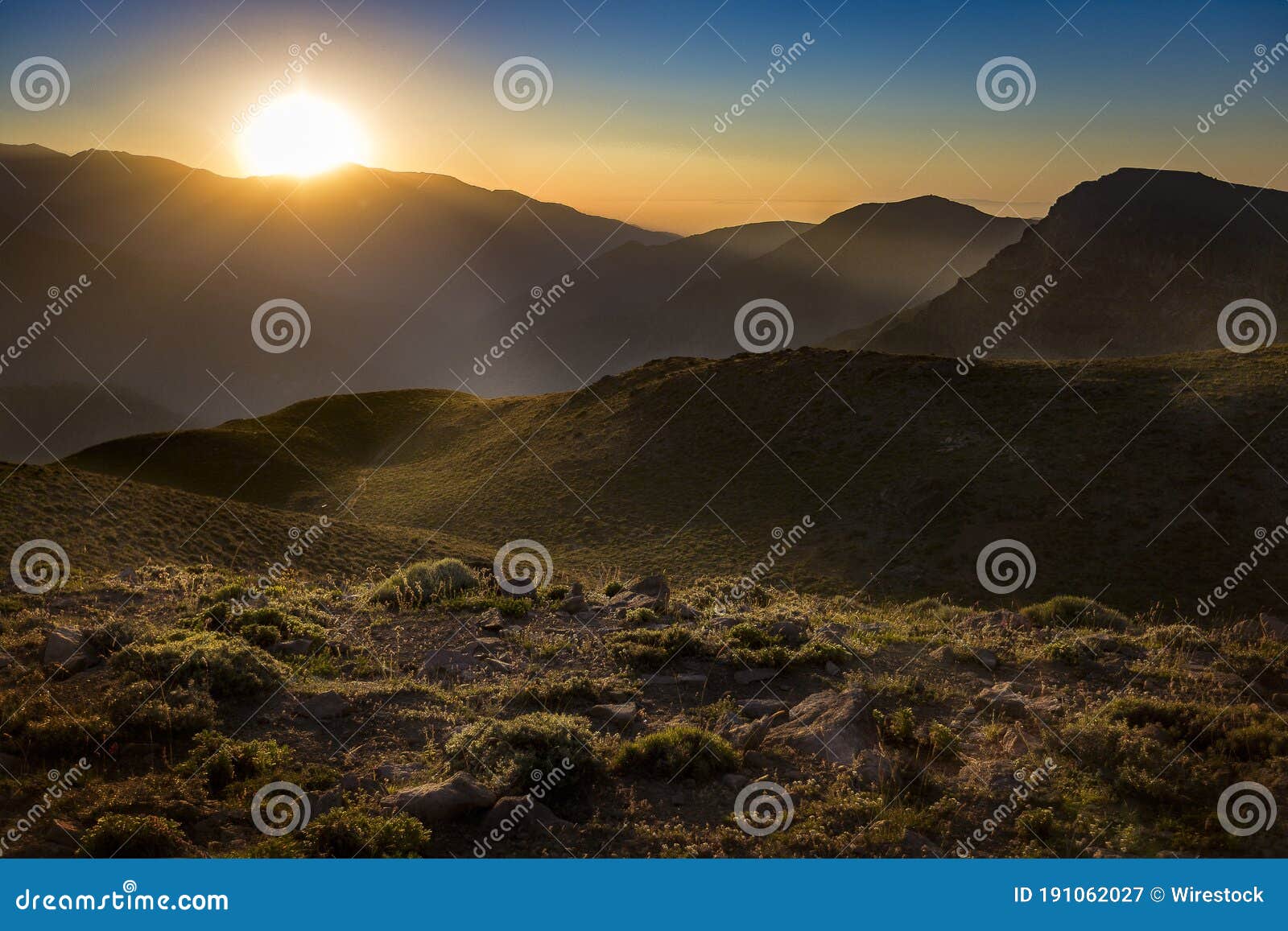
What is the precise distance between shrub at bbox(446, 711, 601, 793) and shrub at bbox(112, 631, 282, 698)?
11.7 feet

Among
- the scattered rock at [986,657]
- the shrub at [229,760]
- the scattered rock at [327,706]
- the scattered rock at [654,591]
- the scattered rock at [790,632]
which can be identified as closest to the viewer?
the shrub at [229,760]

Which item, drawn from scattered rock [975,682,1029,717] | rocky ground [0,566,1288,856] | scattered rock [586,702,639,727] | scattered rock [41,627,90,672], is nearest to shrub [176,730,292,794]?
rocky ground [0,566,1288,856]

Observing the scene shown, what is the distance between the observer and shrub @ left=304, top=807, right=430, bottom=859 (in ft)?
20.5

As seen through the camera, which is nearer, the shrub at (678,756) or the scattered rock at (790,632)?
the shrub at (678,756)

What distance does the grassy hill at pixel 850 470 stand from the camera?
33250 mm

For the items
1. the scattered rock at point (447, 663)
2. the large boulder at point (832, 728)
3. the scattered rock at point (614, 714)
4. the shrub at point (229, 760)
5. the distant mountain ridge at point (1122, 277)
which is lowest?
the shrub at point (229, 760)

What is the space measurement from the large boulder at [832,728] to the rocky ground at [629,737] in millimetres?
33

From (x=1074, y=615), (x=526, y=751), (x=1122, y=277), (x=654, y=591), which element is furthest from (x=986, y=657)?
(x=1122, y=277)

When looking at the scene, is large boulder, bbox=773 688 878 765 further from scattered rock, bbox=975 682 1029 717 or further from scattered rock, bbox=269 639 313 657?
scattered rock, bbox=269 639 313 657

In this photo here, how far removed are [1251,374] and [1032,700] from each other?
151 ft

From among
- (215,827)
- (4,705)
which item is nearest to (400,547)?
(4,705)

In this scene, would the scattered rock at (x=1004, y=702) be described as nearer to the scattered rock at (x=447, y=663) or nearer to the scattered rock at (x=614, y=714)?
the scattered rock at (x=614, y=714)

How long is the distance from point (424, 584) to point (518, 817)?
31.6ft

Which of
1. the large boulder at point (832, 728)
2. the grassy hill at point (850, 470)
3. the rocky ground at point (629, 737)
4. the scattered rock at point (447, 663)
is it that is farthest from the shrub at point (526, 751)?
the grassy hill at point (850, 470)
